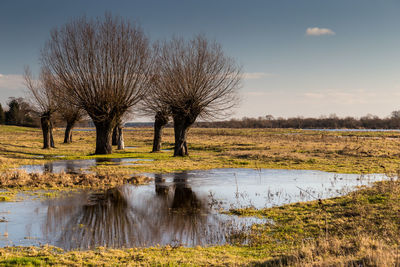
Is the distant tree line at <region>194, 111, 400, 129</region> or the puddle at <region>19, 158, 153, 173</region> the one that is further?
the distant tree line at <region>194, 111, 400, 129</region>

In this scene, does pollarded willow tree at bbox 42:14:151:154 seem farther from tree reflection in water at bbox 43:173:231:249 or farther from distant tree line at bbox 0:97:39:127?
distant tree line at bbox 0:97:39:127

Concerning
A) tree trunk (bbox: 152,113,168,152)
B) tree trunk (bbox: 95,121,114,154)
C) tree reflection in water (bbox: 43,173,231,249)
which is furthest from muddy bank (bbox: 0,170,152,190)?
tree trunk (bbox: 152,113,168,152)

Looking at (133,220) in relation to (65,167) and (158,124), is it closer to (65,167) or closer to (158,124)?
(65,167)

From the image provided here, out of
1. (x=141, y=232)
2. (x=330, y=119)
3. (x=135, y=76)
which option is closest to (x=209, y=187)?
(x=141, y=232)

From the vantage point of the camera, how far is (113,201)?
15.2 metres

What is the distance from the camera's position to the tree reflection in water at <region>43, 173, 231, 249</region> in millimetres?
10227

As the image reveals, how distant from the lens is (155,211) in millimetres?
13617

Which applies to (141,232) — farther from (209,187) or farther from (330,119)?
(330,119)

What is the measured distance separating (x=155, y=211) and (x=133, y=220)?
1.36 metres

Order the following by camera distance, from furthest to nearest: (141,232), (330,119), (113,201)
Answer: (330,119) → (113,201) → (141,232)

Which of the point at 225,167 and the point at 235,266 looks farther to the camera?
the point at 225,167

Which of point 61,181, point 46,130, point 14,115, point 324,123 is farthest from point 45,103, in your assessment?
point 324,123

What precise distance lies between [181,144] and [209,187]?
16.4 meters

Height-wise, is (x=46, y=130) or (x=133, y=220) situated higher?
(x=46, y=130)
